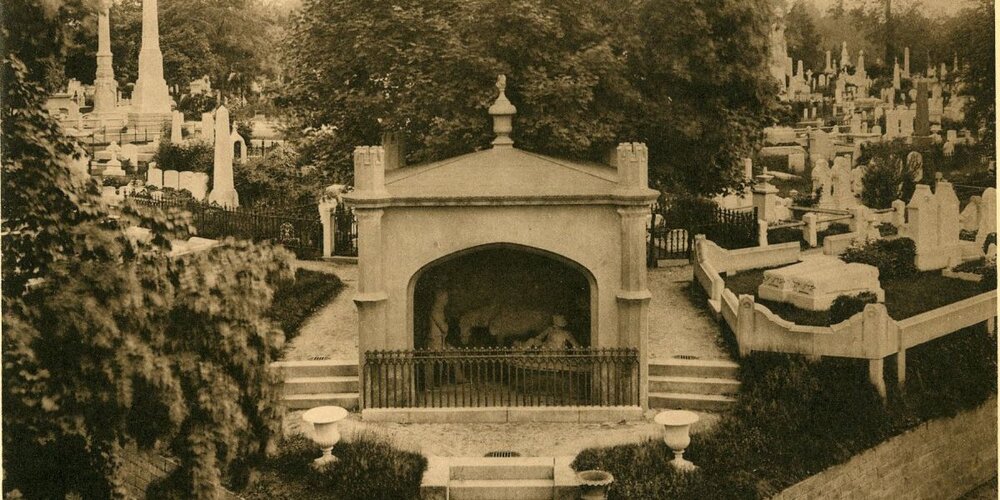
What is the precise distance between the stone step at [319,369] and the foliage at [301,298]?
146 centimetres

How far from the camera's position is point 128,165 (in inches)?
950

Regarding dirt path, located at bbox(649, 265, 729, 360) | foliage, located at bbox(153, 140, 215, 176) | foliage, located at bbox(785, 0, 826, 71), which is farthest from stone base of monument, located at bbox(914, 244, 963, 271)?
foliage, located at bbox(153, 140, 215, 176)

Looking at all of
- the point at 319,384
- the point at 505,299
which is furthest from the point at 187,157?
the point at 505,299

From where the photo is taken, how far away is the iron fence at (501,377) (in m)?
12.7

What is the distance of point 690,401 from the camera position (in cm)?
1316

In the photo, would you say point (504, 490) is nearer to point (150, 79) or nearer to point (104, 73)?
point (104, 73)

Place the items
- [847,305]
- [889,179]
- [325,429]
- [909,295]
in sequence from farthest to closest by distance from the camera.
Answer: [889,179]
[909,295]
[847,305]
[325,429]

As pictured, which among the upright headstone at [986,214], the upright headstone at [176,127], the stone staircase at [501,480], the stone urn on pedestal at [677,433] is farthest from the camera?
the upright headstone at [176,127]

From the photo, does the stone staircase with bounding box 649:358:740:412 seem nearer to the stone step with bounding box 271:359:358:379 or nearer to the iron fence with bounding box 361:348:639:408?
the iron fence with bounding box 361:348:639:408

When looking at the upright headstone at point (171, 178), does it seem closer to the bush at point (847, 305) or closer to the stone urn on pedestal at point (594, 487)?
the bush at point (847, 305)

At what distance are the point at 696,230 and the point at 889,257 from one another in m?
4.15

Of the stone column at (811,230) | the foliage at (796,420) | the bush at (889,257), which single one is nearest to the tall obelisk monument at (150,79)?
the foliage at (796,420)

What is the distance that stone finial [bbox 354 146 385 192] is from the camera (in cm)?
1238

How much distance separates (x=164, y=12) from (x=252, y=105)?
15.4 feet
